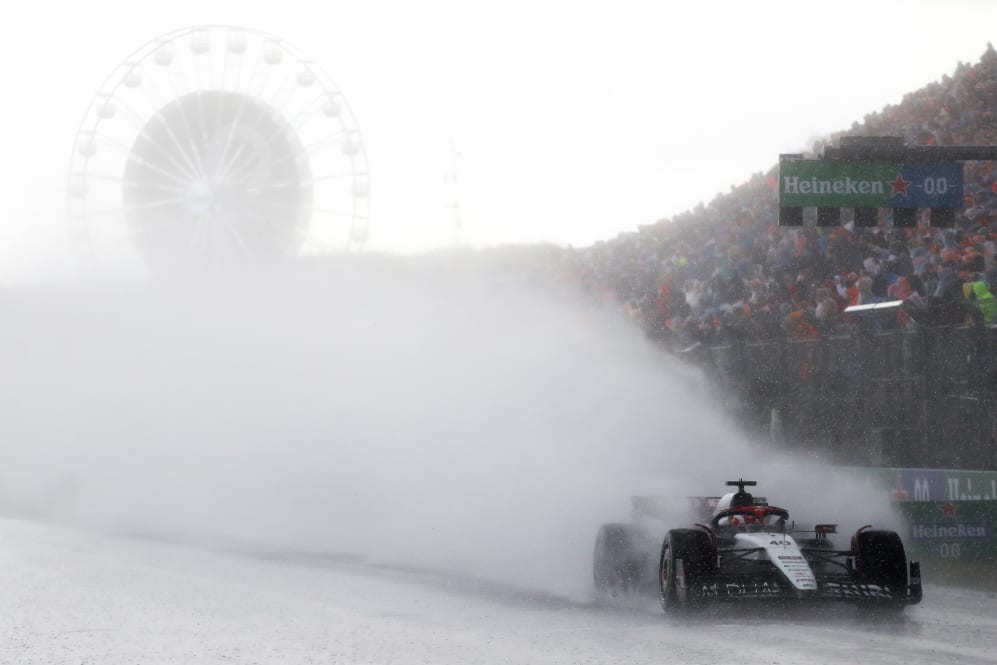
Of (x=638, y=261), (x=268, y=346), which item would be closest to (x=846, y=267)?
(x=638, y=261)

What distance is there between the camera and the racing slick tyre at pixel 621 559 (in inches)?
611

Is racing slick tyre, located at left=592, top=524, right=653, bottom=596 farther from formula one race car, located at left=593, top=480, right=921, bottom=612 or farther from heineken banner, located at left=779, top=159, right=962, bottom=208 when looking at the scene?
heineken banner, located at left=779, top=159, right=962, bottom=208

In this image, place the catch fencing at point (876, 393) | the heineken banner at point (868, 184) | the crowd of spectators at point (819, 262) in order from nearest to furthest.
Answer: the heineken banner at point (868, 184), the catch fencing at point (876, 393), the crowd of spectators at point (819, 262)

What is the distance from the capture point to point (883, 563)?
14164 mm

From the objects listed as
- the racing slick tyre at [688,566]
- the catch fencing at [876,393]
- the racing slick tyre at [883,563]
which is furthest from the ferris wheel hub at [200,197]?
the racing slick tyre at [883,563]

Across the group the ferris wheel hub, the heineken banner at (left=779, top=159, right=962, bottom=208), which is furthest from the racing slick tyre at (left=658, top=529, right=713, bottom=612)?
the ferris wheel hub

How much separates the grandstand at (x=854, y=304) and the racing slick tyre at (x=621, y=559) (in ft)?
25.1

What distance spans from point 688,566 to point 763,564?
696 millimetres

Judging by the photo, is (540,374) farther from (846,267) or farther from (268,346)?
(268,346)

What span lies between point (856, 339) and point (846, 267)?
3285mm

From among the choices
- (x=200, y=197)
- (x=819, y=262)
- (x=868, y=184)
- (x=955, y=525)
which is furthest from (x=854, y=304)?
(x=200, y=197)

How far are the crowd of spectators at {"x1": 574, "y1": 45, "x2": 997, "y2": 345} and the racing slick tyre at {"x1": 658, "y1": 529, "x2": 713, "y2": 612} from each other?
9.89 meters

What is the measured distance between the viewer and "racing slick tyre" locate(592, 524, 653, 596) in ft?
50.9

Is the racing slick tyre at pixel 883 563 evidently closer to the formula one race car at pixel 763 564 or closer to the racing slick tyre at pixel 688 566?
the formula one race car at pixel 763 564
